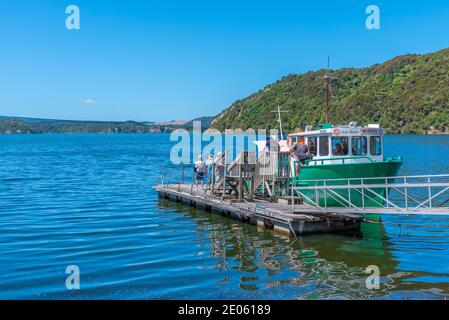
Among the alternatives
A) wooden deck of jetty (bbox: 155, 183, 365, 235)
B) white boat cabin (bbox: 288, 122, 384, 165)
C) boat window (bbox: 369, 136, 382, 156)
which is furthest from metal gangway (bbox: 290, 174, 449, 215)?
boat window (bbox: 369, 136, 382, 156)

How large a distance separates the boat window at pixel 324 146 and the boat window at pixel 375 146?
7.04ft

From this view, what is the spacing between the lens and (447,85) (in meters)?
184

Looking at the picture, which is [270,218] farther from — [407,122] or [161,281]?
[407,122]

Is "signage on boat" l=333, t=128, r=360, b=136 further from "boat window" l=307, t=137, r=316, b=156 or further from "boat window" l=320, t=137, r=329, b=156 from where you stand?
"boat window" l=307, t=137, r=316, b=156

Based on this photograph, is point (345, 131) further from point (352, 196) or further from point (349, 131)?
point (352, 196)

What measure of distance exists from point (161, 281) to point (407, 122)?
182 meters

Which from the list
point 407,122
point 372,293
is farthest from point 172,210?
point 407,122

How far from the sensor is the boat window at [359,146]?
23.8 meters

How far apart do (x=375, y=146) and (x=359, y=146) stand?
0.95 m

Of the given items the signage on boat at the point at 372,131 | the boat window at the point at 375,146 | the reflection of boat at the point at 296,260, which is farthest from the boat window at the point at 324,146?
the reflection of boat at the point at 296,260

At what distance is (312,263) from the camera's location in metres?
17.1

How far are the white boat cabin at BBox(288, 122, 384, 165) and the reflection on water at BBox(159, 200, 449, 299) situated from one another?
138 inches

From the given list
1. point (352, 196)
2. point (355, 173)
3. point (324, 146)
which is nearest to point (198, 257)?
point (352, 196)

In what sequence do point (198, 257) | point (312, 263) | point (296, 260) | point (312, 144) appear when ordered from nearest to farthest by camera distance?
point (312, 263), point (296, 260), point (198, 257), point (312, 144)
